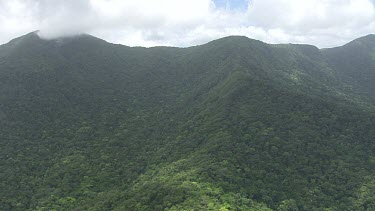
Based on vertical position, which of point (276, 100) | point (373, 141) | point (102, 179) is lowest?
point (102, 179)

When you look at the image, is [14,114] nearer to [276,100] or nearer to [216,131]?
[216,131]

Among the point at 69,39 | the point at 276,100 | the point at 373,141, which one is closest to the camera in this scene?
the point at 373,141

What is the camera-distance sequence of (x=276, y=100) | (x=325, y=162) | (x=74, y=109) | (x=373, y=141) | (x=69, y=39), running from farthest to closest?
1. (x=69, y=39)
2. (x=74, y=109)
3. (x=276, y=100)
4. (x=373, y=141)
5. (x=325, y=162)

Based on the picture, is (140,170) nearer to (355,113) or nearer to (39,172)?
(39,172)

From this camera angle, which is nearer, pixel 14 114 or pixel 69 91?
pixel 14 114

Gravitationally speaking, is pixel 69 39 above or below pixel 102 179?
above

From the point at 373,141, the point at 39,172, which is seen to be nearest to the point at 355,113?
the point at 373,141
